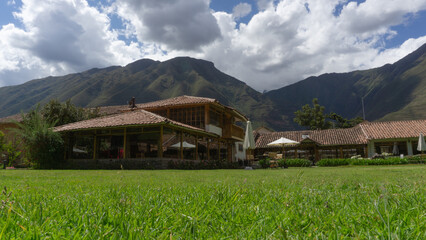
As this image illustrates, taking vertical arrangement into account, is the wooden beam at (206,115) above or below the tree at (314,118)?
below

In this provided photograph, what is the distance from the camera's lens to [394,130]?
3033cm

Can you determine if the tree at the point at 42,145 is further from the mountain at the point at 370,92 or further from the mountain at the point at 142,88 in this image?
the mountain at the point at 370,92

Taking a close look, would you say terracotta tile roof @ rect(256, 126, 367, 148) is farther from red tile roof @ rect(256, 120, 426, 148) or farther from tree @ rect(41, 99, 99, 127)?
tree @ rect(41, 99, 99, 127)

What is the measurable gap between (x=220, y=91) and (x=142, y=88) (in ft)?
102

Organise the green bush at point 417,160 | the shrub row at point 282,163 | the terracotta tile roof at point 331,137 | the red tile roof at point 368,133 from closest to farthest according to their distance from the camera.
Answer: the shrub row at point 282,163, the green bush at point 417,160, the red tile roof at point 368,133, the terracotta tile roof at point 331,137

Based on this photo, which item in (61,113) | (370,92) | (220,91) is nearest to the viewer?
(61,113)

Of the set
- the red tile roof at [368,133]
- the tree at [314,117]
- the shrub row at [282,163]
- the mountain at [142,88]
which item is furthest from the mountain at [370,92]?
the shrub row at [282,163]

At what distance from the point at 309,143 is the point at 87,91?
315 ft

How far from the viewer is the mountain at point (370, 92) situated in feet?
379

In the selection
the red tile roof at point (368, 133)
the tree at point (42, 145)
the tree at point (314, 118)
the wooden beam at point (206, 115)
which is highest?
the tree at point (314, 118)

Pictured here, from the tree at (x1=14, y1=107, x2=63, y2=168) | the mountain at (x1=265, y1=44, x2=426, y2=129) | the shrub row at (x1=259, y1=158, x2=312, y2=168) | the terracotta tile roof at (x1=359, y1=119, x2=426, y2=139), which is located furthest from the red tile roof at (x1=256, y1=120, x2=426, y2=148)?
the mountain at (x1=265, y1=44, x2=426, y2=129)

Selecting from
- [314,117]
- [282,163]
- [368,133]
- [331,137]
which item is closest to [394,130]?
[368,133]

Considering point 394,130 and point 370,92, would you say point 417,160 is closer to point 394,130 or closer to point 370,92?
point 394,130

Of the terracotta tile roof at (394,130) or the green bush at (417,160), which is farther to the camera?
the terracotta tile roof at (394,130)
